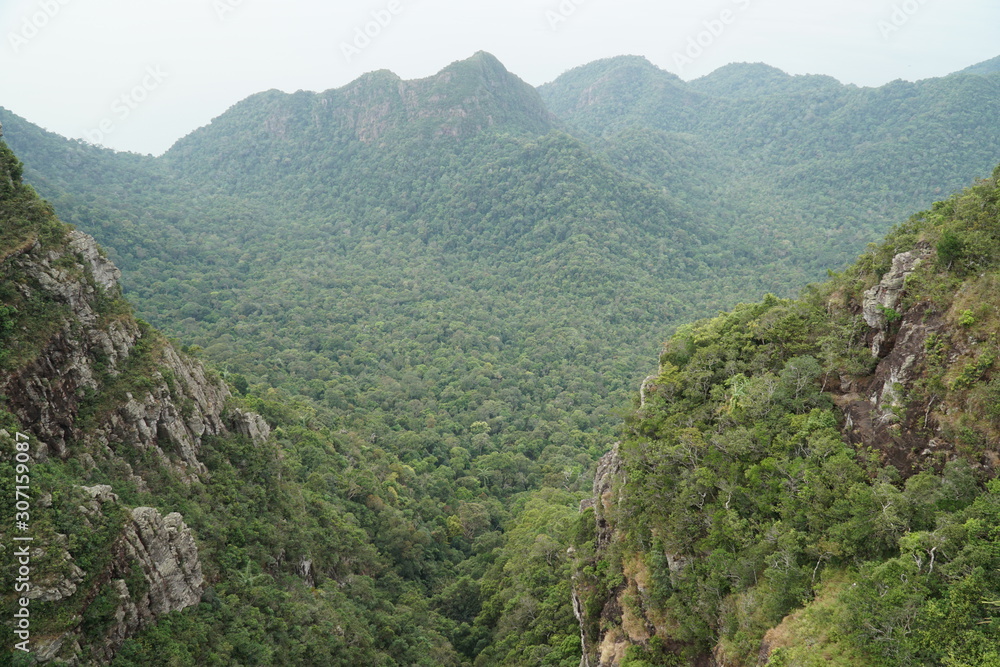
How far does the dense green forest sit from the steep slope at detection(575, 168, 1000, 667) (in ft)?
1.12

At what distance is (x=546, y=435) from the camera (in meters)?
80.8

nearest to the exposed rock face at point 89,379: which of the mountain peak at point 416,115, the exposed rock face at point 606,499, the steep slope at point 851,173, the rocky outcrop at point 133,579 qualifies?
the rocky outcrop at point 133,579

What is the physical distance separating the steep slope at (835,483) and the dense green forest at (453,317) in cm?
34

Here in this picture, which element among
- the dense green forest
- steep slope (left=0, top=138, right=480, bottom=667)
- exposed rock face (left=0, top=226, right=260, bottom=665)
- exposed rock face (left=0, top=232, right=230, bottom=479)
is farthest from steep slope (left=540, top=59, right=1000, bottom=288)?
exposed rock face (left=0, top=226, right=260, bottom=665)

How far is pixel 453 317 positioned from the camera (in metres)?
116

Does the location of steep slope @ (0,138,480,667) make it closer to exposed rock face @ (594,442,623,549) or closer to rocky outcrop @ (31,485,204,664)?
rocky outcrop @ (31,485,204,664)

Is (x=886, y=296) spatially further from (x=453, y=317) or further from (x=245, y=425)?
(x=453, y=317)

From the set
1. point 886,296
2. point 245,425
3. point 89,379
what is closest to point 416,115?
point 245,425

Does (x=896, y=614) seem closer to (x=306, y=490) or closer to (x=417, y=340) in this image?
(x=306, y=490)

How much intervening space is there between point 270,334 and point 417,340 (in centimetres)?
2571

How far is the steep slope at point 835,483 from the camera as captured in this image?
1489 cm

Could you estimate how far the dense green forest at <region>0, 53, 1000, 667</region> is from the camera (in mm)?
31125

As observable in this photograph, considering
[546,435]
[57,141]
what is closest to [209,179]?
[57,141]

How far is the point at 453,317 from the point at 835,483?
100 m
